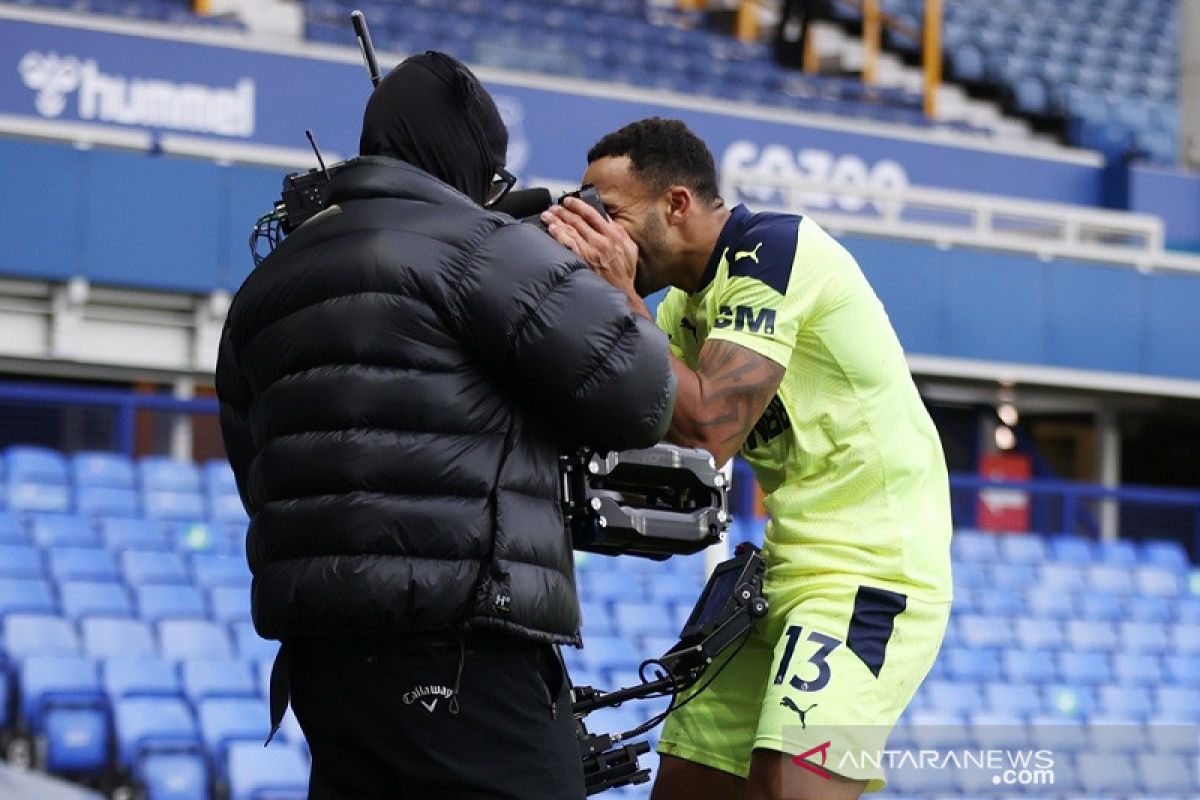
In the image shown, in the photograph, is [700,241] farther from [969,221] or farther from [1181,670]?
[969,221]

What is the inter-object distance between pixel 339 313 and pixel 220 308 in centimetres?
953

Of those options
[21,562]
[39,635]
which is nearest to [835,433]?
[39,635]

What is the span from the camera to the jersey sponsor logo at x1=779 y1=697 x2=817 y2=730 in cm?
335

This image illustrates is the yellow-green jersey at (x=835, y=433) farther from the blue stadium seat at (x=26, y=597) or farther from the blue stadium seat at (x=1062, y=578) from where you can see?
the blue stadium seat at (x=1062, y=578)

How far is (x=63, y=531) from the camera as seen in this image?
343 inches

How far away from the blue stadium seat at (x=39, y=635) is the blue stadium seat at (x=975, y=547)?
6036 mm

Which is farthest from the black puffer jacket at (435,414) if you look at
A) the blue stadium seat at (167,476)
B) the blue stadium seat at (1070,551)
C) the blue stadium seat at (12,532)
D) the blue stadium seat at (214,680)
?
the blue stadium seat at (1070,551)

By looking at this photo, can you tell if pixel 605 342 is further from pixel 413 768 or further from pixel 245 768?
pixel 245 768

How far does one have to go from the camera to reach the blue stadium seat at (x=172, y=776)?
22.4ft

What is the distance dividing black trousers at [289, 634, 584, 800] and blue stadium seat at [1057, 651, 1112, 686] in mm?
8320

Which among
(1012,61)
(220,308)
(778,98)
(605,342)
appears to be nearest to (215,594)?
(220,308)

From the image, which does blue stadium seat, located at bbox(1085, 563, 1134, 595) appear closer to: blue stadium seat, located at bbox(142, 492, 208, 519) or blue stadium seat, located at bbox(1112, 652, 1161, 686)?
blue stadium seat, located at bbox(1112, 652, 1161, 686)

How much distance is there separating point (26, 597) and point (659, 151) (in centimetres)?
533

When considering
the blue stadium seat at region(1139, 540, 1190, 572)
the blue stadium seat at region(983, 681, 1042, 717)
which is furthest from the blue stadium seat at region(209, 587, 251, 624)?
the blue stadium seat at region(1139, 540, 1190, 572)
